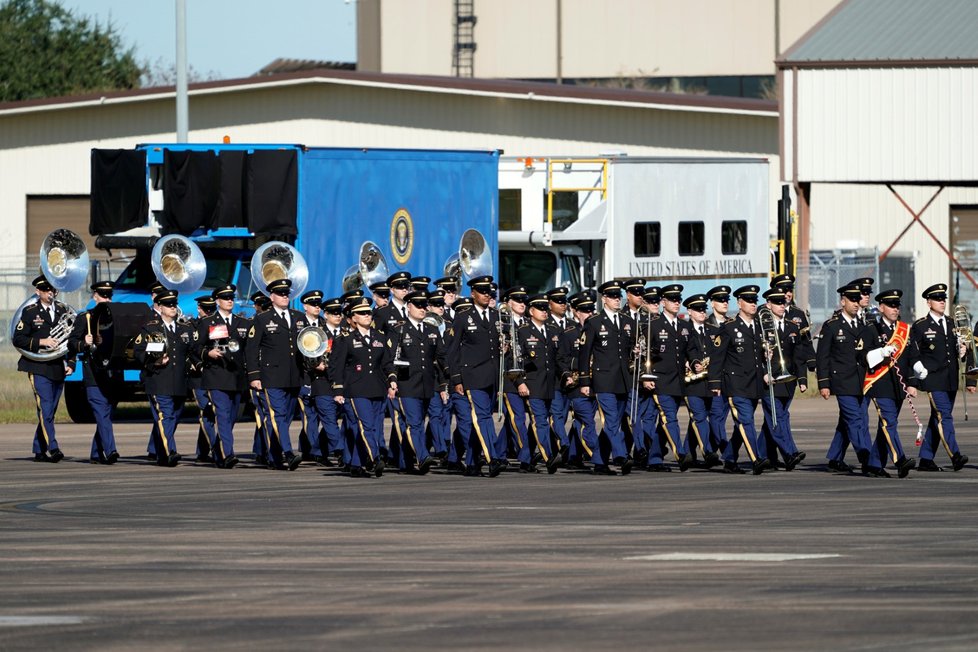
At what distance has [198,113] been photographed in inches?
1860

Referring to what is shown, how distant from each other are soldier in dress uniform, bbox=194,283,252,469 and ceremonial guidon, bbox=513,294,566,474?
2686mm

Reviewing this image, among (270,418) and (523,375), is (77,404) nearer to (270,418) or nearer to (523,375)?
(270,418)

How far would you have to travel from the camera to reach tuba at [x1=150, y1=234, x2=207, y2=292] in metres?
21.0

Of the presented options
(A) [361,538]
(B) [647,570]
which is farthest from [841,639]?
(A) [361,538]

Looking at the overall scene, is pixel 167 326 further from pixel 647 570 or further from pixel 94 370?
pixel 647 570

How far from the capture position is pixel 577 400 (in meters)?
18.9

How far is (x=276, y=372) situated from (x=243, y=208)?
514 centimetres

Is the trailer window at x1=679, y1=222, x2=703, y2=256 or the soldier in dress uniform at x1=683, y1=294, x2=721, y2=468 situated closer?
the soldier in dress uniform at x1=683, y1=294, x2=721, y2=468

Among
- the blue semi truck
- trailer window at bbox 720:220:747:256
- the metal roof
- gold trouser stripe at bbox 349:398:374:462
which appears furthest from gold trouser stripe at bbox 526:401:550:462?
the metal roof

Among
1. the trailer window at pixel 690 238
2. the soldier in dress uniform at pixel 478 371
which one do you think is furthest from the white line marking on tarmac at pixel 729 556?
the trailer window at pixel 690 238

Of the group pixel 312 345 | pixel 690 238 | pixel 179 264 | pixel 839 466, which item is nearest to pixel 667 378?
pixel 839 466

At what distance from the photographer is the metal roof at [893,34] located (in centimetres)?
3559

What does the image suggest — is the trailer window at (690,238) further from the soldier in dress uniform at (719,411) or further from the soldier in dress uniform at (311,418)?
the soldier in dress uniform at (311,418)

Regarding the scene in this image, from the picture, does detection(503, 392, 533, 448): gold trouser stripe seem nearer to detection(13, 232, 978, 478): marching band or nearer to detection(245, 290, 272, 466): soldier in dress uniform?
detection(13, 232, 978, 478): marching band
